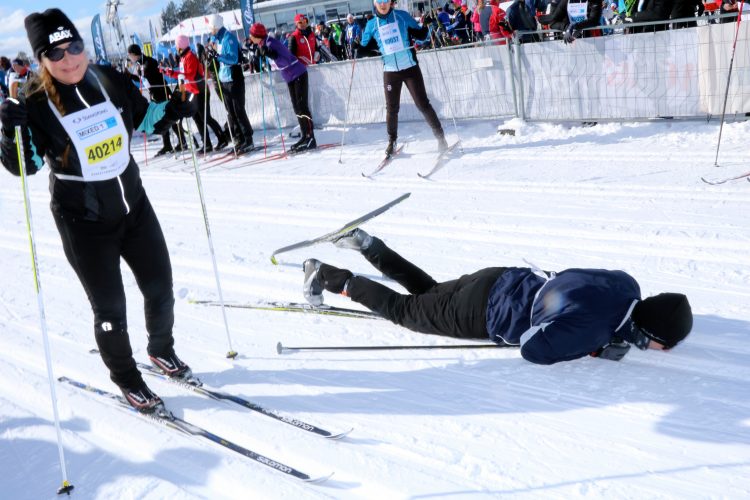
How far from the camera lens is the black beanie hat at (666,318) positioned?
114 inches

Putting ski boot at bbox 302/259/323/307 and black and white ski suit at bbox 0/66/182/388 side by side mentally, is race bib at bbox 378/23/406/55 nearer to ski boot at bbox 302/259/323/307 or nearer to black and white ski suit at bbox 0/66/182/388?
ski boot at bbox 302/259/323/307

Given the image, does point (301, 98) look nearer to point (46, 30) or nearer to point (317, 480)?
point (46, 30)

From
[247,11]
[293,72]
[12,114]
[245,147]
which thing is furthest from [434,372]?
[247,11]

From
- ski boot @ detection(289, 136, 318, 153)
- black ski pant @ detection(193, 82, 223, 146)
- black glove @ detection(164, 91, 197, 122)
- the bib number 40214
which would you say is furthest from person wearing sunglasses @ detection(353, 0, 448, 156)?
the bib number 40214

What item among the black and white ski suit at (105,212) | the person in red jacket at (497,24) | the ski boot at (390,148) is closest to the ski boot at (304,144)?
the ski boot at (390,148)

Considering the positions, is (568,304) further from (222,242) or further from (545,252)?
(222,242)

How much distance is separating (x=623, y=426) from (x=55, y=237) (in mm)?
5871

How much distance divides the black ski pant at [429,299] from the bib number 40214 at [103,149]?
1490mm

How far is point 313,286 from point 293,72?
19.7ft

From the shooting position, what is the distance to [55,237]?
259 inches

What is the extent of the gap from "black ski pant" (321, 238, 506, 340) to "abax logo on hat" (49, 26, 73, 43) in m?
1.95

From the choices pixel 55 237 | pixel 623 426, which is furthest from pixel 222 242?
pixel 623 426

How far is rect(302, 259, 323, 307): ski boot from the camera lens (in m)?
4.08

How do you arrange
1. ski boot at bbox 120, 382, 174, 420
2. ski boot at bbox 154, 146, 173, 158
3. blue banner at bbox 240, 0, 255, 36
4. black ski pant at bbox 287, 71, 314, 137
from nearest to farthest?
ski boot at bbox 120, 382, 174, 420
black ski pant at bbox 287, 71, 314, 137
ski boot at bbox 154, 146, 173, 158
blue banner at bbox 240, 0, 255, 36
